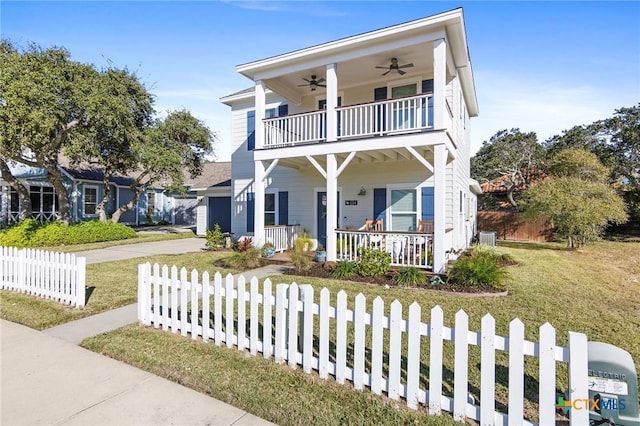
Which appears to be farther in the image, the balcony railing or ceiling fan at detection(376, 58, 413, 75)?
the balcony railing

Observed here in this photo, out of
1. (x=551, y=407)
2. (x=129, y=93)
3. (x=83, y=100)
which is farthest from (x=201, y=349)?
(x=129, y=93)

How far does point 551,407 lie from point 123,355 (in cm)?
405

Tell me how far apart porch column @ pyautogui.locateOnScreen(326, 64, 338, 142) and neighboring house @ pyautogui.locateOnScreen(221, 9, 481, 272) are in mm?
28

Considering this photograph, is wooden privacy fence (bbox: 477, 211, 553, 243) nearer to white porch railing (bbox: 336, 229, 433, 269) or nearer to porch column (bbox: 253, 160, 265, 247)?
white porch railing (bbox: 336, 229, 433, 269)

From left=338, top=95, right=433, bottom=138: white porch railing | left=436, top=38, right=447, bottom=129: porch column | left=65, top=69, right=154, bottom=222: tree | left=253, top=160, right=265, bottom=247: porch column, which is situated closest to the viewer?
left=436, top=38, right=447, bottom=129: porch column

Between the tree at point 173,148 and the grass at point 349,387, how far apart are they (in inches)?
408

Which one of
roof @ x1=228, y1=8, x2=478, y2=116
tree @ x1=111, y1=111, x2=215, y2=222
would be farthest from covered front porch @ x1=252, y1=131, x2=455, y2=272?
tree @ x1=111, y1=111, x2=215, y2=222

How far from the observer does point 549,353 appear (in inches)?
91.9

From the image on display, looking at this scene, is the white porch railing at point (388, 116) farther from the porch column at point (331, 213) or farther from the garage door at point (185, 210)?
the garage door at point (185, 210)

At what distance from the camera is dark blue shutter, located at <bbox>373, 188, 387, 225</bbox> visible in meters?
11.1

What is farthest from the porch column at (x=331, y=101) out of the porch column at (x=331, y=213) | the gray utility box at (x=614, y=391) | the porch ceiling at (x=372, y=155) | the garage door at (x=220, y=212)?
the garage door at (x=220, y=212)

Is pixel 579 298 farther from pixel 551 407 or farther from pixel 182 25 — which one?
pixel 182 25

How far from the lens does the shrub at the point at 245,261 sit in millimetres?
9133

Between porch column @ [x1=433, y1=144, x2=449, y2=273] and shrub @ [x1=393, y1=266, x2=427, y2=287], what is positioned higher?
porch column @ [x1=433, y1=144, x2=449, y2=273]
